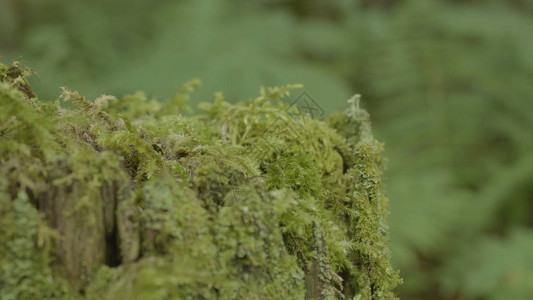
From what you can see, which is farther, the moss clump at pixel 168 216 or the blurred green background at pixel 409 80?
the blurred green background at pixel 409 80

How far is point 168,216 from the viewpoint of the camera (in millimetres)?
995

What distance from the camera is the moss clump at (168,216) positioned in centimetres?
95

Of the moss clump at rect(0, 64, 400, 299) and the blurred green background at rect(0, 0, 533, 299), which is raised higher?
the blurred green background at rect(0, 0, 533, 299)

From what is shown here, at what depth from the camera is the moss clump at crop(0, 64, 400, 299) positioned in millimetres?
947

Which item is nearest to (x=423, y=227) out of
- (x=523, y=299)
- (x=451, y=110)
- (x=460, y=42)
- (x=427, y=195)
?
(x=427, y=195)

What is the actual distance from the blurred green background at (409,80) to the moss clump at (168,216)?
135 inches

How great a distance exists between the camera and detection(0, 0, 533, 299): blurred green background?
5.04 metres

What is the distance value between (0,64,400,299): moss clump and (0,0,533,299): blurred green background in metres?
3.43

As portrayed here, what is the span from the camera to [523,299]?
13.3 ft

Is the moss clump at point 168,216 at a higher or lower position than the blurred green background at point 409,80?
lower

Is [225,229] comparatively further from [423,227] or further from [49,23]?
[49,23]

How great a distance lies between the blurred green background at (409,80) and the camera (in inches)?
198

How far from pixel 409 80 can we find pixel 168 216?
5433 mm

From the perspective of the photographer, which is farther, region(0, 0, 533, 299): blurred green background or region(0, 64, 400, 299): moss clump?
region(0, 0, 533, 299): blurred green background
